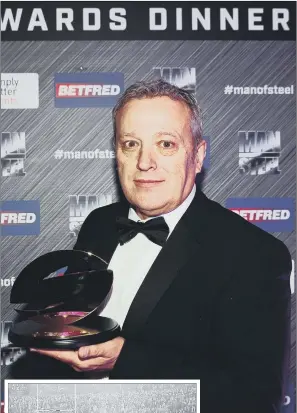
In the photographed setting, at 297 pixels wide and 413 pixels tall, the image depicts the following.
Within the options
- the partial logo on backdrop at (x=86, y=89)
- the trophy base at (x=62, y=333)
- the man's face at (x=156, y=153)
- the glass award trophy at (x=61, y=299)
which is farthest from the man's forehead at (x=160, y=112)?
the trophy base at (x=62, y=333)

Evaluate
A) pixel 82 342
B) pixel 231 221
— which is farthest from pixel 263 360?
pixel 82 342

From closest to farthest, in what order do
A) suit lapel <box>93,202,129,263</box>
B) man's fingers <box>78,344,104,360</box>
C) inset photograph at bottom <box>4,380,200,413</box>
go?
1. man's fingers <box>78,344,104,360</box>
2. inset photograph at bottom <box>4,380,200,413</box>
3. suit lapel <box>93,202,129,263</box>

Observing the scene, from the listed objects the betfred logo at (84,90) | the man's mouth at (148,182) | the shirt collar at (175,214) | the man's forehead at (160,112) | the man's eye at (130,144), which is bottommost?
the shirt collar at (175,214)

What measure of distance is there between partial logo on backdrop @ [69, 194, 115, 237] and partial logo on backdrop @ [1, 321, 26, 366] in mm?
558

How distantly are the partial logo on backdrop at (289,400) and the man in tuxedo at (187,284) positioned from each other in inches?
5.6

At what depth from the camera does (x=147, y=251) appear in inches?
95.2

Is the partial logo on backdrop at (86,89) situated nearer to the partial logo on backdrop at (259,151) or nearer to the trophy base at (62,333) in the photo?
the partial logo on backdrop at (259,151)

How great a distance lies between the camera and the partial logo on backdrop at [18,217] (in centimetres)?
253

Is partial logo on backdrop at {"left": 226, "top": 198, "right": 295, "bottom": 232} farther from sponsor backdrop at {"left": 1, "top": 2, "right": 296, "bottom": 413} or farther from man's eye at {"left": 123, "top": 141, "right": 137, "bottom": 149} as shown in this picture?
man's eye at {"left": 123, "top": 141, "right": 137, "bottom": 149}

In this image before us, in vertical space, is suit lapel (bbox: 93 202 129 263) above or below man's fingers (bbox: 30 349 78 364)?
above

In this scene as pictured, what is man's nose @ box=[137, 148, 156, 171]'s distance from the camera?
230 cm

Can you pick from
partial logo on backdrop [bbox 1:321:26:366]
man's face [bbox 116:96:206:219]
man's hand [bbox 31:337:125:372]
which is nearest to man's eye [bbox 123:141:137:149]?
man's face [bbox 116:96:206:219]

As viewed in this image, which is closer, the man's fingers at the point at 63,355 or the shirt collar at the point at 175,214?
the man's fingers at the point at 63,355

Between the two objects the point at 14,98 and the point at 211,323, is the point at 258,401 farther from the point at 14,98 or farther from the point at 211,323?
the point at 14,98
